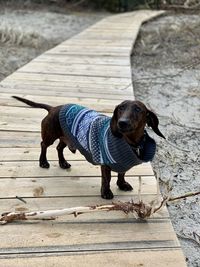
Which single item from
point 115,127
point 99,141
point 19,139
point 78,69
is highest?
point 115,127

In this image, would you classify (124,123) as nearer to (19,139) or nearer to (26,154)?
(26,154)

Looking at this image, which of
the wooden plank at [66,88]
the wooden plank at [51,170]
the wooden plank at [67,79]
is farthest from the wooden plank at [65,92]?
the wooden plank at [51,170]

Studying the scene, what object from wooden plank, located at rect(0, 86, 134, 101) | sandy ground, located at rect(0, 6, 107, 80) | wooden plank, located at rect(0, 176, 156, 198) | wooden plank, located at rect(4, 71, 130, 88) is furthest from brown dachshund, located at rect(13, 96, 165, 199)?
sandy ground, located at rect(0, 6, 107, 80)

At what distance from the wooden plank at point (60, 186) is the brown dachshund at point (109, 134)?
0.37 feet

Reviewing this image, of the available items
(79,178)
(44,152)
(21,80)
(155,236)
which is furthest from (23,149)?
(21,80)

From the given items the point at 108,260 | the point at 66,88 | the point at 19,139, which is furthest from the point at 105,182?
the point at 66,88

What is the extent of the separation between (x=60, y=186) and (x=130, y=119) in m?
0.69

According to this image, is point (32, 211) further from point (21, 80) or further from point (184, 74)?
point (184, 74)

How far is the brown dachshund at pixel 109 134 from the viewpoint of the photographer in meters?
2.25

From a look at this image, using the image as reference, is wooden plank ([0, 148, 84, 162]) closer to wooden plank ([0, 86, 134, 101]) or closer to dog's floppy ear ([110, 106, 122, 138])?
dog's floppy ear ([110, 106, 122, 138])

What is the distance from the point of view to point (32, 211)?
2340 millimetres

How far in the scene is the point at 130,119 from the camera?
7.16 ft

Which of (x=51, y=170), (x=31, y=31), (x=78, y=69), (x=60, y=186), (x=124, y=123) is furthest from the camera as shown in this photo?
(x=31, y=31)

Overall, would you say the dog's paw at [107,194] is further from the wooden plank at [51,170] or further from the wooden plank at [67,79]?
the wooden plank at [67,79]
